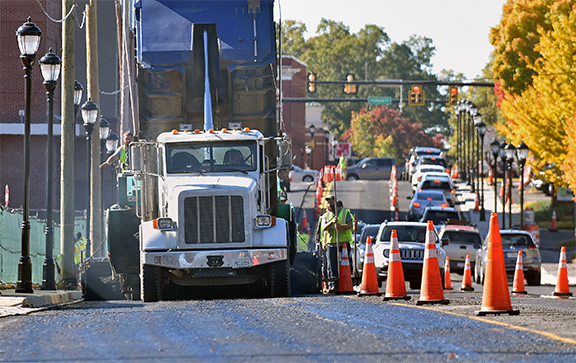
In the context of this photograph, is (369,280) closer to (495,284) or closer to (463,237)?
(495,284)

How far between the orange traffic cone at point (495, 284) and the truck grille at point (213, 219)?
430 centimetres

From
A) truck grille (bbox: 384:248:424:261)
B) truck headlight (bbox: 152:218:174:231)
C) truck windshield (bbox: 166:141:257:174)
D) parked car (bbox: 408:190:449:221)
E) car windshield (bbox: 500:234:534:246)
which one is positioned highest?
truck windshield (bbox: 166:141:257:174)

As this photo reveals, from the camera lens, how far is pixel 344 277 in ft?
57.8

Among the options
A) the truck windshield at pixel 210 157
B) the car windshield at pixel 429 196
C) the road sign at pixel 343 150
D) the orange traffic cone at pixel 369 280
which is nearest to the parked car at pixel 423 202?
the car windshield at pixel 429 196

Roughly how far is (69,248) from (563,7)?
2878 centimetres

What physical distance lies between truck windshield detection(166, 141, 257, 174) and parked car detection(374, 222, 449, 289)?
6.55 metres

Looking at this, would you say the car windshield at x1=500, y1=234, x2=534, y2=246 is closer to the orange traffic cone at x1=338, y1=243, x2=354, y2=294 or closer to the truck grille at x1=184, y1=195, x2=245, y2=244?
the orange traffic cone at x1=338, y1=243, x2=354, y2=294

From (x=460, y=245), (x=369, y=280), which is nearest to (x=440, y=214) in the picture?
(x=460, y=245)

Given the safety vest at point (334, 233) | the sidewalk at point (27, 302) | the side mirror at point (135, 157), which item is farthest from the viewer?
the safety vest at point (334, 233)

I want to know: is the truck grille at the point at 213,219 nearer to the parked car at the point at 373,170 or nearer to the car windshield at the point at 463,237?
the car windshield at the point at 463,237

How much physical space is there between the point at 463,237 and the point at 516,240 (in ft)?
8.17

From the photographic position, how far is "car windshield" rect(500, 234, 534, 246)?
80.8 ft

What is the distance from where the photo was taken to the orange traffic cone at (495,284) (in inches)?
411

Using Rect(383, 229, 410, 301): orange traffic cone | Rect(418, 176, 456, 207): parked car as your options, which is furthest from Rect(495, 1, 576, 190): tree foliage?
Rect(383, 229, 410, 301): orange traffic cone
